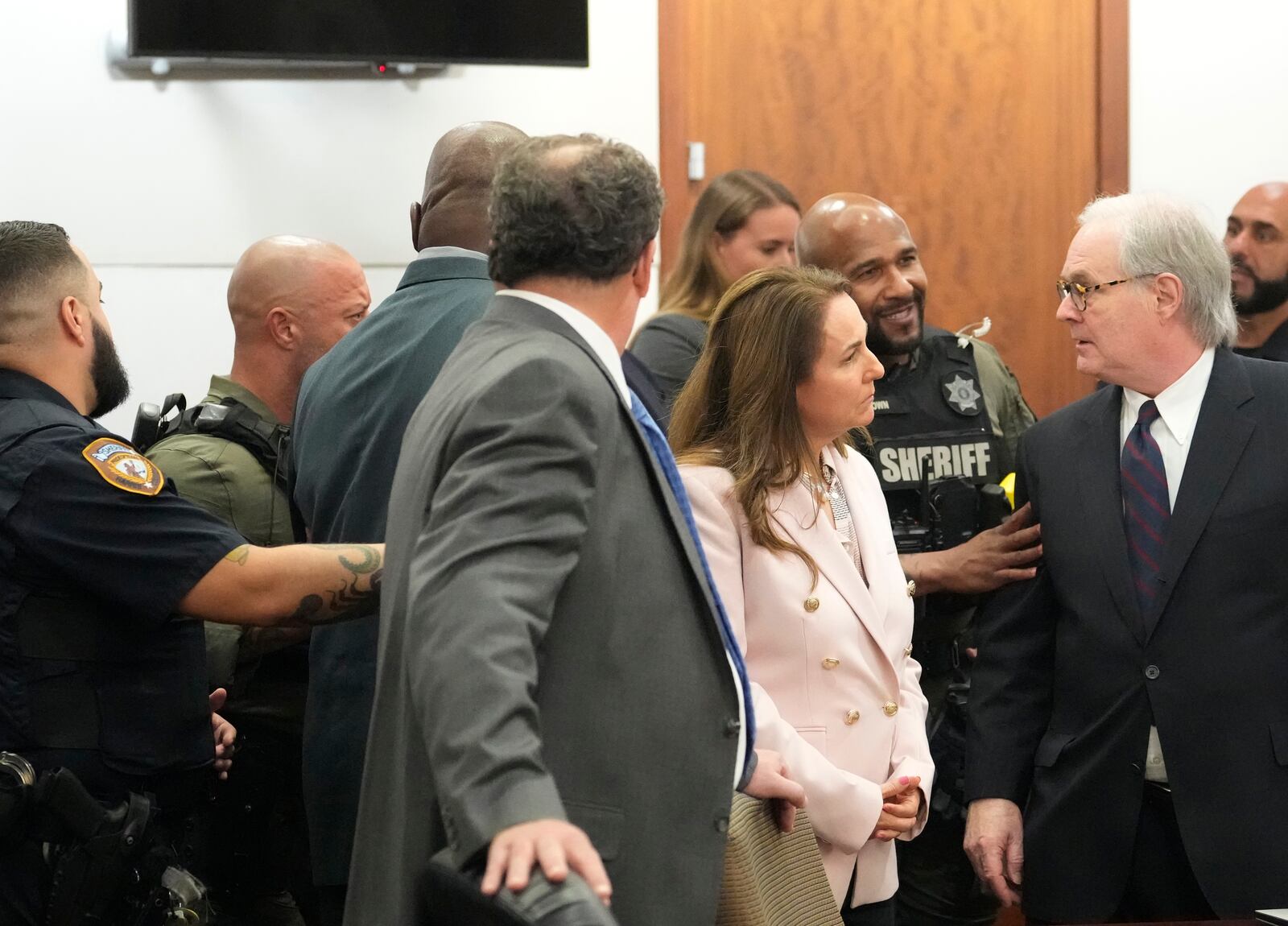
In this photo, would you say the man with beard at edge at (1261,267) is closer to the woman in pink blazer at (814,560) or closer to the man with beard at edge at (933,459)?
the man with beard at edge at (933,459)

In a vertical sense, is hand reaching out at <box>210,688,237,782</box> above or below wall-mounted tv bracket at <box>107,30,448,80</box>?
below

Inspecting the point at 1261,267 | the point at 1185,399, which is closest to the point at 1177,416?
the point at 1185,399

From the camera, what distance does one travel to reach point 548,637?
1.47m

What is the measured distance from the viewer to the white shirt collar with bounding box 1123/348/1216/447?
2332mm

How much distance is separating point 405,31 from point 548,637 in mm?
3026

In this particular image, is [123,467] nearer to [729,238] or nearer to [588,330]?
[588,330]

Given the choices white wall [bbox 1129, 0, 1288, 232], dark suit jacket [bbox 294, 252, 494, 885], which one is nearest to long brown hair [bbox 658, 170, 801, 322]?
dark suit jacket [bbox 294, 252, 494, 885]

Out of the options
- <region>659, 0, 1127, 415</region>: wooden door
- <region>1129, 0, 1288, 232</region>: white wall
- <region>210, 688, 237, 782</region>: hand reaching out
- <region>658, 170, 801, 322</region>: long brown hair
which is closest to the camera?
<region>210, 688, 237, 782</region>: hand reaching out

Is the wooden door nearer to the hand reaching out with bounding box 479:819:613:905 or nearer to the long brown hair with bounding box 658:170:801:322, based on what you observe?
the long brown hair with bounding box 658:170:801:322

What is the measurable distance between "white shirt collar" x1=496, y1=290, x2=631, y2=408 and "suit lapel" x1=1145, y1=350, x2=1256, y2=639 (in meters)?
1.06

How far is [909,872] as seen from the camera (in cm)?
290

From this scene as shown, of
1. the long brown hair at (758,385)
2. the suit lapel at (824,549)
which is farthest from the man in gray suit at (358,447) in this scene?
the suit lapel at (824,549)

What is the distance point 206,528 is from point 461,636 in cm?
92

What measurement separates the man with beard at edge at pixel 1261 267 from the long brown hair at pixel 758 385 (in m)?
2.27
